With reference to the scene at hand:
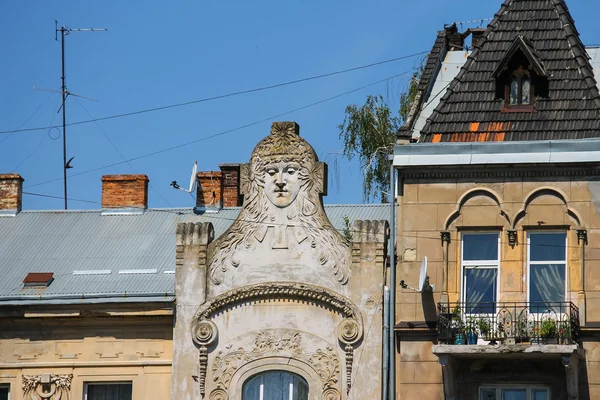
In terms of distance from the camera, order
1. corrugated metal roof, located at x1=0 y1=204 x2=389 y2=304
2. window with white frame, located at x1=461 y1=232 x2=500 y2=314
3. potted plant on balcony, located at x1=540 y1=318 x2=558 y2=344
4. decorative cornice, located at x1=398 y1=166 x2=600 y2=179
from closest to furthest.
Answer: potted plant on balcony, located at x1=540 y1=318 x2=558 y2=344 → window with white frame, located at x1=461 y1=232 x2=500 y2=314 → decorative cornice, located at x1=398 y1=166 x2=600 y2=179 → corrugated metal roof, located at x1=0 y1=204 x2=389 y2=304

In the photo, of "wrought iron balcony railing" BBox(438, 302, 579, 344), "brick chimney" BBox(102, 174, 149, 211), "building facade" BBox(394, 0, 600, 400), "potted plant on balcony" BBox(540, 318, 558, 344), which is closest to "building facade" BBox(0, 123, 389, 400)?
"building facade" BBox(394, 0, 600, 400)

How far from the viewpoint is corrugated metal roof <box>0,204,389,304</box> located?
38.5 metres

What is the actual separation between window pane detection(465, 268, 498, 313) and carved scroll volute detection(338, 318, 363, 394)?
2352 mm

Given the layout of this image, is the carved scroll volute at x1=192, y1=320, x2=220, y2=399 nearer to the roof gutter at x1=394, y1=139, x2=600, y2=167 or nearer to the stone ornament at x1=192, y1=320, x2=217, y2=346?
the stone ornament at x1=192, y1=320, x2=217, y2=346

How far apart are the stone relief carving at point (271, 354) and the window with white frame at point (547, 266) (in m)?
4.36

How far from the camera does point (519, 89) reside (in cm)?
3772

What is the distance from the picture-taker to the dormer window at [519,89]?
3762cm

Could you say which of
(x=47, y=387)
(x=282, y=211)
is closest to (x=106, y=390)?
(x=47, y=387)

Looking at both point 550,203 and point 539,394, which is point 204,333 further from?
point 550,203

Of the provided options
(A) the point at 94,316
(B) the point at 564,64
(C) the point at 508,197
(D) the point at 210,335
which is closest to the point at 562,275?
(C) the point at 508,197

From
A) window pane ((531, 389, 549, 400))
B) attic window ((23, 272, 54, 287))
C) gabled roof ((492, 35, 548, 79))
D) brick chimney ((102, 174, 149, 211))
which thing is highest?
gabled roof ((492, 35, 548, 79))

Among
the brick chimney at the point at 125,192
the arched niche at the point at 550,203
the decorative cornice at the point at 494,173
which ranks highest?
the brick chimney at the point at 125,192

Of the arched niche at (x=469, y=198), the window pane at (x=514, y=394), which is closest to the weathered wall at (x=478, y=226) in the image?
the arched niche at (x=469, y=198)

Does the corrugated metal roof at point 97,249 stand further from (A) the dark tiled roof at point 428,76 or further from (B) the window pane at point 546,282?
(B) the window pane at point 546,282
